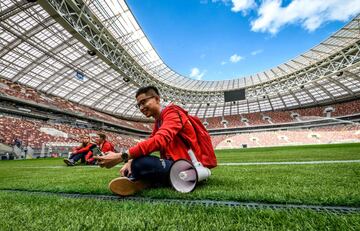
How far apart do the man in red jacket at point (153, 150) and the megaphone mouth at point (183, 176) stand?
0.26 feet

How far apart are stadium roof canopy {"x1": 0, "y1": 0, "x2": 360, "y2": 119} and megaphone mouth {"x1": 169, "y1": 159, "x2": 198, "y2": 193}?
471 inches

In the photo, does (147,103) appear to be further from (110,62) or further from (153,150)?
(110,62)

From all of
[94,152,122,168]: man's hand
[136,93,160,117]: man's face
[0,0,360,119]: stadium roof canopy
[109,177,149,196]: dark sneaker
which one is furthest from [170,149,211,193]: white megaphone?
[0,0,360,119]: stadium roof canopy

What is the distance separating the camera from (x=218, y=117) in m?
53.5

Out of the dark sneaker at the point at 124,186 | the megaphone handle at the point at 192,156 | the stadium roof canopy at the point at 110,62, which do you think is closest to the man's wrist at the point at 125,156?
the dark sneaker at the point at 124,186

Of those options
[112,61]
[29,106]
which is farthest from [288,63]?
[29,106]

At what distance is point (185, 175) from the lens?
7.06ft

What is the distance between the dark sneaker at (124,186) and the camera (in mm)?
2039

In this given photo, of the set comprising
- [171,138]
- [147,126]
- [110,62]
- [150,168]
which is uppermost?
[147,126]

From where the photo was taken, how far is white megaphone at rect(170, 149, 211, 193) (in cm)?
211

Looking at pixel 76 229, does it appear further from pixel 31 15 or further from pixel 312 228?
pixel 31 15

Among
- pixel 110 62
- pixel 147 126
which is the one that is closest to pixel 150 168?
pixel 110 62

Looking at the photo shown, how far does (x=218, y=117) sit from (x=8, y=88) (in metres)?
41.5

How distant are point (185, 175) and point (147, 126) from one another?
54.8 meters
